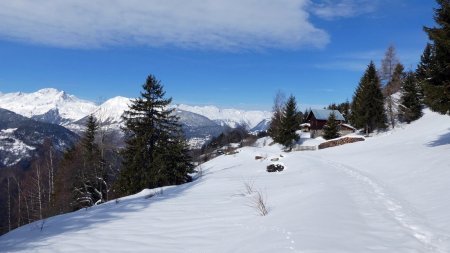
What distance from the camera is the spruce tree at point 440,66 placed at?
17.2 m

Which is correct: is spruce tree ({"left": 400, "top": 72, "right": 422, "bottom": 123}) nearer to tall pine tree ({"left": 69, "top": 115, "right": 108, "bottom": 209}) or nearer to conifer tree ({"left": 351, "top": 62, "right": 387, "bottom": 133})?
conifer tree ({"left": 351, "top": 62, "right": 387, "bottom": 133})

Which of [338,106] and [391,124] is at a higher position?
[338,106]

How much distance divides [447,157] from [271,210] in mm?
10729

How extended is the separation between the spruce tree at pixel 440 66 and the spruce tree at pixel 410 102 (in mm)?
34064

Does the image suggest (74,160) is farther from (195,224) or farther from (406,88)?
(406,88)

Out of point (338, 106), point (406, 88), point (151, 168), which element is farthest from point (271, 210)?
point (338, 106)

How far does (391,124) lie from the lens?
52.4m

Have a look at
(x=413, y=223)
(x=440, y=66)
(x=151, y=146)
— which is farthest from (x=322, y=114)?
(x=413, y=223)

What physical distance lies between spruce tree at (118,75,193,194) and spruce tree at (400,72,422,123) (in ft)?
115

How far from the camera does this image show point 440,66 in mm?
18047

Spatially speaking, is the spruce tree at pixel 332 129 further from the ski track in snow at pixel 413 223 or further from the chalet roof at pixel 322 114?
the ski track in snow at pixel 413 223

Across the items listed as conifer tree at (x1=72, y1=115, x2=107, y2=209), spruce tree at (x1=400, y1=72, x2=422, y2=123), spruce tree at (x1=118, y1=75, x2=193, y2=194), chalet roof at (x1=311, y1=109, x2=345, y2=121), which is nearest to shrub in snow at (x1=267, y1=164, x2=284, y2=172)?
spruce tree at (x1=118, y1=75, x2=193, y2=194)

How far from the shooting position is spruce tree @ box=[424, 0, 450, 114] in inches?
677

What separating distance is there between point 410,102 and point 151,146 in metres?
38.1
